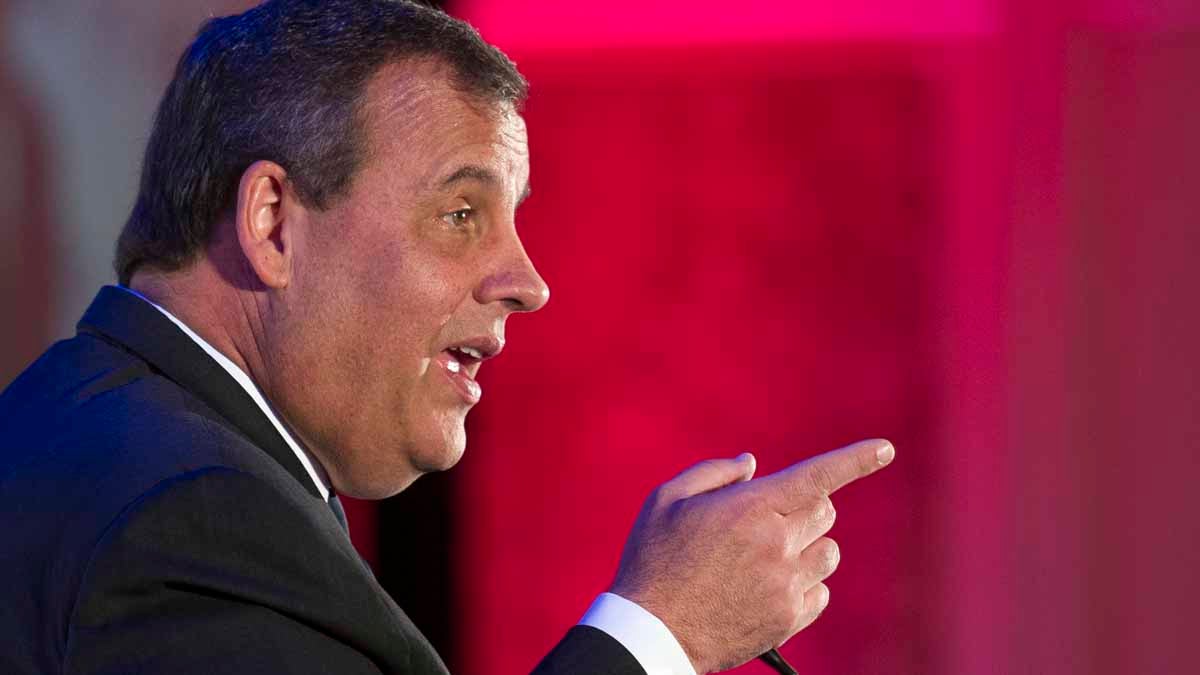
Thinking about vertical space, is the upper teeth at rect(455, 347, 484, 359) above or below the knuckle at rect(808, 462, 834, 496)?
above

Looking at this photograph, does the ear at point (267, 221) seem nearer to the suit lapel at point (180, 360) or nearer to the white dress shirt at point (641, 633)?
the suit lapel at point (180, 360)

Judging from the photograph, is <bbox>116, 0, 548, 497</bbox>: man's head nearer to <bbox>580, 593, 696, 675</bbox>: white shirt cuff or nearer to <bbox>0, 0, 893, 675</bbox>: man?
<bbox>0, 0, 893, 675</bbox>: man

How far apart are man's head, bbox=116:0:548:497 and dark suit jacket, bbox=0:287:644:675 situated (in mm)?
137

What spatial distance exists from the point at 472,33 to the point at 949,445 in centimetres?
104

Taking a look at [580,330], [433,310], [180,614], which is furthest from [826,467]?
[580,330]

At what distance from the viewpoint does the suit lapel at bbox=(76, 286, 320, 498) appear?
3.28 ft

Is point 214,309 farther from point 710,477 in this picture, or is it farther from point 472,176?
point 710,477

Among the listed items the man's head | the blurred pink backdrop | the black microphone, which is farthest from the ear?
the blurred pink backdrop

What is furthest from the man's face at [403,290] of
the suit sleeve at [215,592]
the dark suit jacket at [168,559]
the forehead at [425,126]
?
the suit sleeve at [215,592]

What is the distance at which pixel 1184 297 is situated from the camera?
5.73 ft

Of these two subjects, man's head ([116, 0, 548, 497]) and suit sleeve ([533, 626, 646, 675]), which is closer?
suit sleeve ([533, 626, 646, 675])

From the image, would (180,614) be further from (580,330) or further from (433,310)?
(580,330)

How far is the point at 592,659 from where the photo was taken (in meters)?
0.91

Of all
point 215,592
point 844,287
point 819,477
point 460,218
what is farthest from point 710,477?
point 844,287
